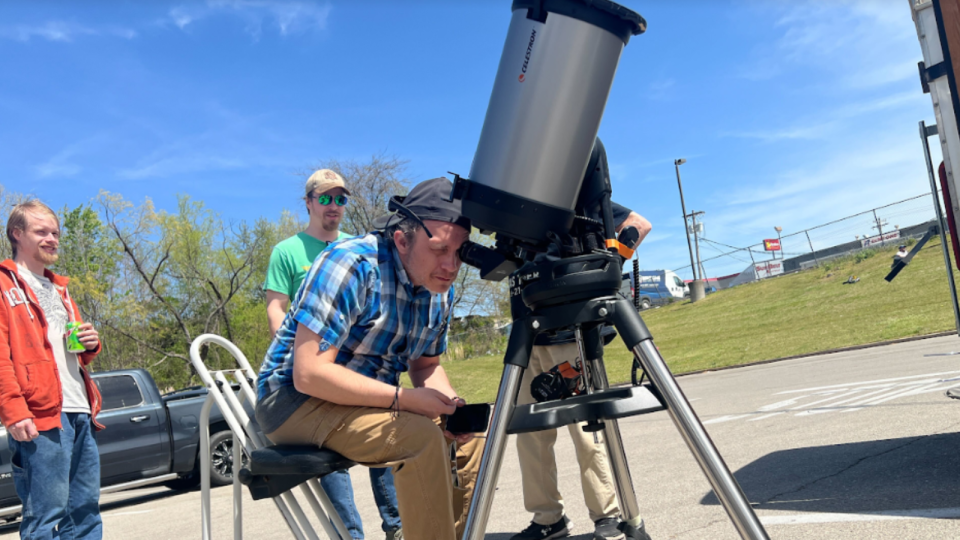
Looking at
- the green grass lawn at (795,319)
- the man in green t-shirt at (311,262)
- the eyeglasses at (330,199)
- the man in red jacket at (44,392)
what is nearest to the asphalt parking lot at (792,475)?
the man in green t-shirt at (311,262)

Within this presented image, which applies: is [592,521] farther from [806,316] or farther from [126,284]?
[126,284]

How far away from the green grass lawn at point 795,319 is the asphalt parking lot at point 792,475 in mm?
7624

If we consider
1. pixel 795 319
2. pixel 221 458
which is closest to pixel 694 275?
pixel 795 319

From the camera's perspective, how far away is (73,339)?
3.69 meters

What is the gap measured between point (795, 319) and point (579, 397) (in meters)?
25.2

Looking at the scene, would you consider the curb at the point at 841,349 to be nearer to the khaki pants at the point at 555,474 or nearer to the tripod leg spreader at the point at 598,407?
the khaki pants at the point at 555,474

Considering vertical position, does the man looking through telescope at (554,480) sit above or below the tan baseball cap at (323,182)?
below

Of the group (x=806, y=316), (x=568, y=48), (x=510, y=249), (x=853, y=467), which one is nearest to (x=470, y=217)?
(x=510, y=249)

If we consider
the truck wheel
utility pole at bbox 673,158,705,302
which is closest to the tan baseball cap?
the truck wheel

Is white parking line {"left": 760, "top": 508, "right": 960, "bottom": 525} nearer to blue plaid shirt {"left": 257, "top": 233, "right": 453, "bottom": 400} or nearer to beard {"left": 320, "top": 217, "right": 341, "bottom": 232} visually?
blue plaid shirt {"left": 257, "top": 233, "right": 453, "bottom": 400}

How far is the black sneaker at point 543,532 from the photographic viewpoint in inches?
137

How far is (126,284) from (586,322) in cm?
2961

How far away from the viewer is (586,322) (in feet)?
5.71

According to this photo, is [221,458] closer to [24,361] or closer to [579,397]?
[24,361]
